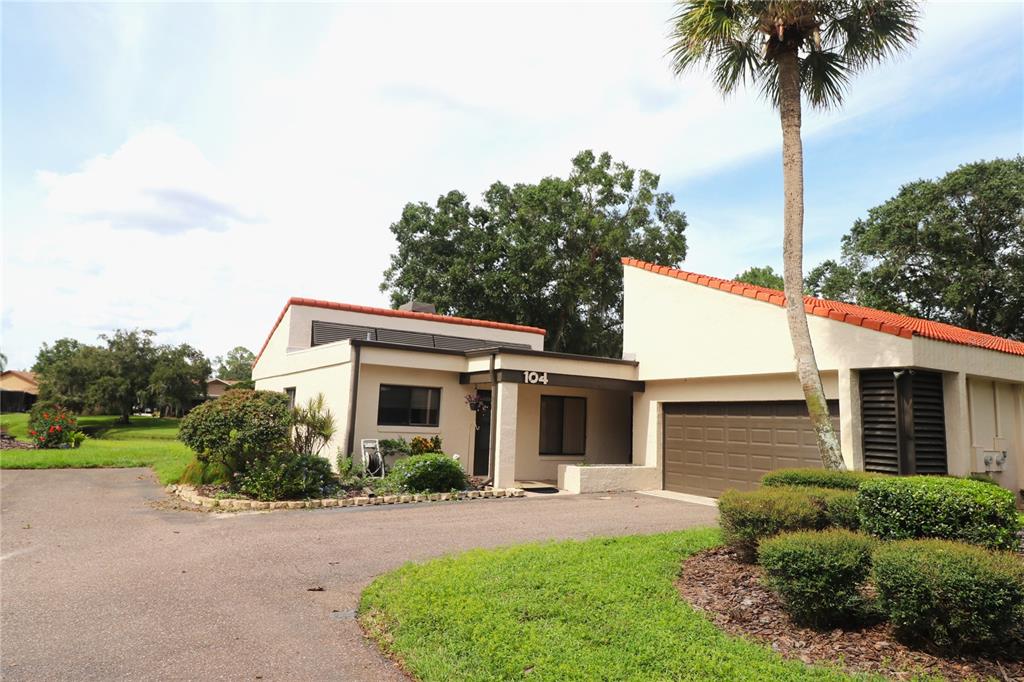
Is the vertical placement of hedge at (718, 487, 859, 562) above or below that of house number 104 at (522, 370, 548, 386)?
below

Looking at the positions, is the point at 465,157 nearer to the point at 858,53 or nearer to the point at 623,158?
the point at 858,53

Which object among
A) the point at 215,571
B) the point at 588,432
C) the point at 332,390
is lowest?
the point at 215,571

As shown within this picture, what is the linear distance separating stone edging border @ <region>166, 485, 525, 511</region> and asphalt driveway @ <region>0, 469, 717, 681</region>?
46cm

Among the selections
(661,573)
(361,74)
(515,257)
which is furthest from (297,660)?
(515,257)

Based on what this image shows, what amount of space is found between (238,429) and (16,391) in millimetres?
68499

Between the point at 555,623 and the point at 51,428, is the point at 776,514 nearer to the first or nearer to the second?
the point at 555,623

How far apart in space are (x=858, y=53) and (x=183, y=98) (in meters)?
11.4

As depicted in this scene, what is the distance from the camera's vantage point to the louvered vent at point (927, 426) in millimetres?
10359

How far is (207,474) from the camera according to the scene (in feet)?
43.9

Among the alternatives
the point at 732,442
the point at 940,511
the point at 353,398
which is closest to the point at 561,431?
the point at 732,442

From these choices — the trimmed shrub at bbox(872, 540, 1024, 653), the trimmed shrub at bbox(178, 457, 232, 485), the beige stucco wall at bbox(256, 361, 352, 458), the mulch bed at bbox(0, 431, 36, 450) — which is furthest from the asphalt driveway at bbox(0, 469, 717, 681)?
the mulch bed at bbox(0, 431, 36, 450)

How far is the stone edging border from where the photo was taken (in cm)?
1099

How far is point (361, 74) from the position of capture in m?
10.4

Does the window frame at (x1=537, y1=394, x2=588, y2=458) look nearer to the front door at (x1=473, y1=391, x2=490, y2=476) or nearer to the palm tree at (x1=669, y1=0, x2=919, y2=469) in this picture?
the front door at (x1=473, y1=391, x2=490, y2=476)
